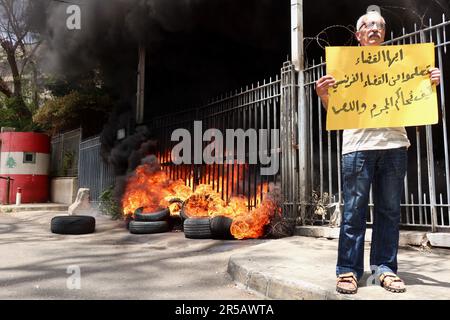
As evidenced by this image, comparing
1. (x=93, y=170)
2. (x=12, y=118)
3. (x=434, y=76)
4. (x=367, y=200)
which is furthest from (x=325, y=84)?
(x=12, y=118)

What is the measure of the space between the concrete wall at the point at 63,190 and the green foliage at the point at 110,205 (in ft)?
11.3

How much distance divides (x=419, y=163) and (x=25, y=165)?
15.1 meters

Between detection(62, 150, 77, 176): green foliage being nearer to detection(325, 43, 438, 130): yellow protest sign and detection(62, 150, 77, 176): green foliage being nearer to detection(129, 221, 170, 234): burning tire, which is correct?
detection(129, 221, 170, 234): burning tire

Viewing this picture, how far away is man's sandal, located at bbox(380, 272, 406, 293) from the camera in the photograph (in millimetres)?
2875

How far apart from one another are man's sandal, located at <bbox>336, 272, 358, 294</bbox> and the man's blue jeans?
5cm

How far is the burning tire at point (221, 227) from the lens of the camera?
684cm

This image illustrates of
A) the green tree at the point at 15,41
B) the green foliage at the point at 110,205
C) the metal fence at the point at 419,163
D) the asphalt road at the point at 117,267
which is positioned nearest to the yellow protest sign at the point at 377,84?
the asphalt road at the point at 117,267

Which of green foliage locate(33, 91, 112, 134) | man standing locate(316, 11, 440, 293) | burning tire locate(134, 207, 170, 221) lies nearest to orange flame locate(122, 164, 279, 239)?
burning tire locate(134, 207, 170, 221)

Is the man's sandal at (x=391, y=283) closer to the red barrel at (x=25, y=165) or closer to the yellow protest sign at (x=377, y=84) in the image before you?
the yellow protest sign at (x=377, y=84)

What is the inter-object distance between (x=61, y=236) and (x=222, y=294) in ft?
17.3

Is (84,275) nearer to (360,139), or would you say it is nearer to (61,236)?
(360,139)

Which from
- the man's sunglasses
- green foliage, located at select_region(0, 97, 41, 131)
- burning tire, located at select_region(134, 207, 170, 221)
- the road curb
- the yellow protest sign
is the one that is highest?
green foliage, located at select_region(0, 97, 41, 131)

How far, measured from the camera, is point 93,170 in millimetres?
13648

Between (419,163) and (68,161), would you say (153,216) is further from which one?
(68,161)
